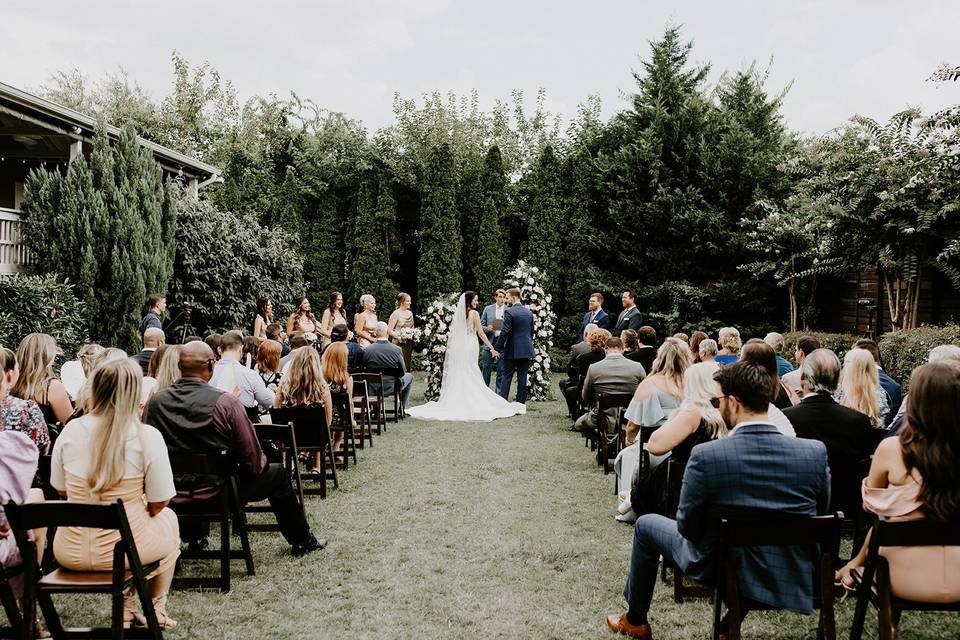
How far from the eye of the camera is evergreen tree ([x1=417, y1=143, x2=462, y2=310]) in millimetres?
19625

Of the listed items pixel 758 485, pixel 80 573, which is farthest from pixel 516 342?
pixel 80 573

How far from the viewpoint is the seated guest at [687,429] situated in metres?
4.88

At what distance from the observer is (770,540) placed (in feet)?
10.5

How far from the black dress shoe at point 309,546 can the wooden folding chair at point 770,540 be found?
3028mm

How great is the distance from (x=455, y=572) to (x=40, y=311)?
7772mm

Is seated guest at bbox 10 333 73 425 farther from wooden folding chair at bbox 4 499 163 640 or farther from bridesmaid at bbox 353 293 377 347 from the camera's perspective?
bridesmaid at bbox 353 293 377 347

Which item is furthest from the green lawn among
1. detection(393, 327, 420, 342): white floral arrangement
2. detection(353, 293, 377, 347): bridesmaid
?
detection(393, 327, 420, 342): white floral arrangement

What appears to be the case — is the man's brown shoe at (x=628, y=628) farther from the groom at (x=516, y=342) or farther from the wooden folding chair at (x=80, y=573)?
the groom at (x=516, y=342)

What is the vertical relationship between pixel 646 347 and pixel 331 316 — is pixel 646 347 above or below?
below

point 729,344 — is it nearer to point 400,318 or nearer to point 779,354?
point 779,354

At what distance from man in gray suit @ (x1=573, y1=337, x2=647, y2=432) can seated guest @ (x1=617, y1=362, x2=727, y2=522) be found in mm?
3184

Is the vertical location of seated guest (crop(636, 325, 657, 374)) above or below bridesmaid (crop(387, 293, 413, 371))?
below

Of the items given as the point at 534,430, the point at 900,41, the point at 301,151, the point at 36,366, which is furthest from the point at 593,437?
the point at 301,151

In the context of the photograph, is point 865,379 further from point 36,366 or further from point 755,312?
point 755,312
